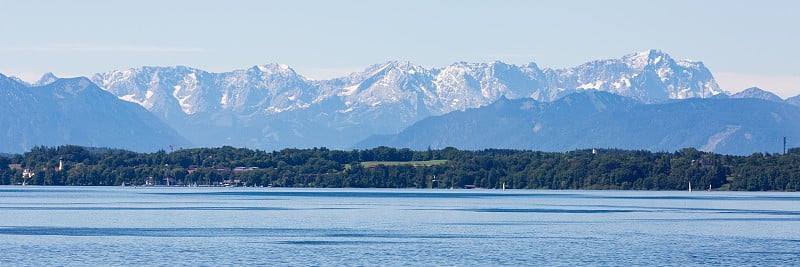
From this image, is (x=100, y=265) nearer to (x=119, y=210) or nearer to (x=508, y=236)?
(x=508, y=236)

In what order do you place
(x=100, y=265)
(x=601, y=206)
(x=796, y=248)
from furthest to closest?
(x=601, y=206) → (x=796, y=248) → (x=100, y=265)

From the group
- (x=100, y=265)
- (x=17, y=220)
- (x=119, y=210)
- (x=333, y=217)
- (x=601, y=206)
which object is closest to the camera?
(x=100, y=265)

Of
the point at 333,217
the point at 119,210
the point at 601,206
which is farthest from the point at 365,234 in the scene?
the point at 601,206

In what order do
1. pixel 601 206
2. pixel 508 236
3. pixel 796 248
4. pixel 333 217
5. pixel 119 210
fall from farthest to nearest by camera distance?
pixel 601 206 → pixel 119 210 → pixel 333 217 → pixel 508 236 → pixel 796 248

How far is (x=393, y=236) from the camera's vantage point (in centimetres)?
9894

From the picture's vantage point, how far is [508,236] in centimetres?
10019

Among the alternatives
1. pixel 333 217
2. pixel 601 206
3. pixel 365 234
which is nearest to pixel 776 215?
pixel 601 206

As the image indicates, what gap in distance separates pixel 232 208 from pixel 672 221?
46.1 meters

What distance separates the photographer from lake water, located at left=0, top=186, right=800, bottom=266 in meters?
81.2

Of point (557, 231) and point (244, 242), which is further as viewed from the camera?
point (557, 231)

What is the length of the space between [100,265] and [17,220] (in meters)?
41.6

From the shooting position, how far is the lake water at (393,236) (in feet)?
267

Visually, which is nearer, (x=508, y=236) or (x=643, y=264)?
(x=643, y=264)

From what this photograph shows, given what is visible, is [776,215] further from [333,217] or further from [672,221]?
[333,217]
